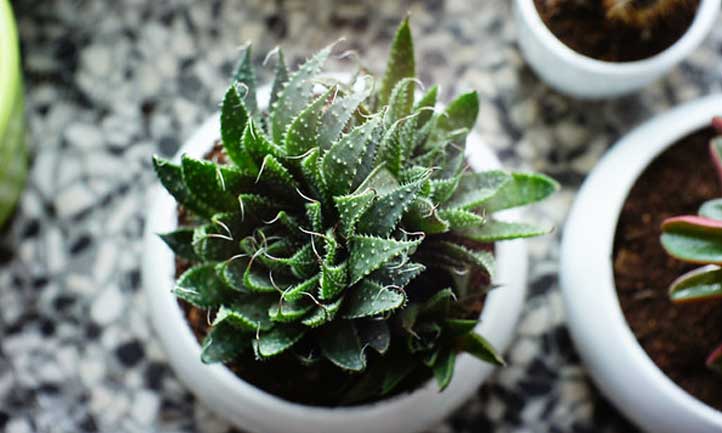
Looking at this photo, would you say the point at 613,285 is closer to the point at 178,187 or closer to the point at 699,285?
the point at 699,285

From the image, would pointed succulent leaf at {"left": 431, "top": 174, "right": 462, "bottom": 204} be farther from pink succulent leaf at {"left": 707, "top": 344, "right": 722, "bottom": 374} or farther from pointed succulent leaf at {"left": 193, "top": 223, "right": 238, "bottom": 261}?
pink succulent leaf at {"left": 707, "top": 344, "right": 722, "bottom": 374}

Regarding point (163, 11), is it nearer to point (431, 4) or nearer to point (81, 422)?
point (431, 4)

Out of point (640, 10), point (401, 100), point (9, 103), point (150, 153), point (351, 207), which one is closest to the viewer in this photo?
point (351, 207)

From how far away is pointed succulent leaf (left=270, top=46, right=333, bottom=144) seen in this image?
0.78m

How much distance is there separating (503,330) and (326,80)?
29cm

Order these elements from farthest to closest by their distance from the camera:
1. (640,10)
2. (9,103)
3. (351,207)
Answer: (640,10), (9,103), (351,207)

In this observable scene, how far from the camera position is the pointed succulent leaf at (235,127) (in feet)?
2.43

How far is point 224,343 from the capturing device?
774 mm

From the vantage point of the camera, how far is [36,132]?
1.18 m

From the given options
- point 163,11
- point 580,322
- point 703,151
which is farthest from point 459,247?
point 163,11

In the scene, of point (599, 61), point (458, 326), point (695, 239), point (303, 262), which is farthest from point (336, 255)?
point (599, 61)

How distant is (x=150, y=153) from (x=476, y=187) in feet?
1.71

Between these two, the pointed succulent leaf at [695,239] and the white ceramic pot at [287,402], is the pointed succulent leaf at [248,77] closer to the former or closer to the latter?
the white ceramic pot at [287,402]

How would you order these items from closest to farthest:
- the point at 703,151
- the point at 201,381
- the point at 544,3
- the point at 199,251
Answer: the point at 199,251 < the point at 201,381 < the point at 703,151 < the point at 544,3
